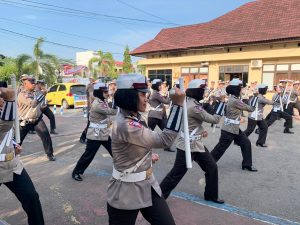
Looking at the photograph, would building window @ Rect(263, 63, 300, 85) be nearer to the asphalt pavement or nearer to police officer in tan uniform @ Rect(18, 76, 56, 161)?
the asphalt pavement

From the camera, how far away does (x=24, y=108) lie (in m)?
6.92

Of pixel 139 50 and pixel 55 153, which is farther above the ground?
pixel 139 50

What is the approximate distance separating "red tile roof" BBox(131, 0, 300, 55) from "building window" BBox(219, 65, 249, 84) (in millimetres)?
1713

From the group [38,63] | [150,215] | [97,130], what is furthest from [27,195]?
[38,63]

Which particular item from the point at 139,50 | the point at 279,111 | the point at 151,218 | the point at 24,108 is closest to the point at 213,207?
the point at 151,218

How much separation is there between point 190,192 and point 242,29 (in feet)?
64.1

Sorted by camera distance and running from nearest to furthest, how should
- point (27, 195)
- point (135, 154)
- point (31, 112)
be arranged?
point (135, 154), point (27, 195), point (31, 112)

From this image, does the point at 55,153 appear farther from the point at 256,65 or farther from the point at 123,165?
the point at 256,65

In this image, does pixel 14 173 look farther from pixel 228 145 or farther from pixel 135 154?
pixel 228 145

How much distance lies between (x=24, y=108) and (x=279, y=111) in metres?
7.94

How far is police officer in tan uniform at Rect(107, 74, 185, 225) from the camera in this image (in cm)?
254

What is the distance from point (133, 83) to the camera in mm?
2543

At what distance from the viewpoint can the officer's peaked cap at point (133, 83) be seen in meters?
2.55

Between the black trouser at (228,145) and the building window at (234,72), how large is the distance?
627 inches
